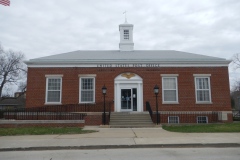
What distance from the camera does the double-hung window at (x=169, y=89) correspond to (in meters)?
23.1

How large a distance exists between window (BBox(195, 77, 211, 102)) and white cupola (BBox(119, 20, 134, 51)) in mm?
9012

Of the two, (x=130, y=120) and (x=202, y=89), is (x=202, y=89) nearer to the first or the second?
(x=202, y=89)

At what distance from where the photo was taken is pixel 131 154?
29.5ft

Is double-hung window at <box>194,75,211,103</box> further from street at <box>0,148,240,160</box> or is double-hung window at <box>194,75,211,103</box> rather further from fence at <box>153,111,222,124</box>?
street at <box>0,148,240,160</box>

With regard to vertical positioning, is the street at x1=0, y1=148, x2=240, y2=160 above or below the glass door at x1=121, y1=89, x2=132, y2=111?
below

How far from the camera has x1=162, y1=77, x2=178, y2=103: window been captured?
2306 centimetres

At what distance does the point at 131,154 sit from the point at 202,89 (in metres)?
16.1

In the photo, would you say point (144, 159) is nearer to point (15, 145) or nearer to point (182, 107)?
point (15, 145)

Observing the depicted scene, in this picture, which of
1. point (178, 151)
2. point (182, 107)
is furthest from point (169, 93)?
point (178, 151)

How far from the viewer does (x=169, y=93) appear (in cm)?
2314

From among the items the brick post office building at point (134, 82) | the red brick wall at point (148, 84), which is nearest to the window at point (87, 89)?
the brick post office building at point (134, 82)

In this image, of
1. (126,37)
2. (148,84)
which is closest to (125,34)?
(126,37)

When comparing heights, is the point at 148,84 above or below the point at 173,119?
above

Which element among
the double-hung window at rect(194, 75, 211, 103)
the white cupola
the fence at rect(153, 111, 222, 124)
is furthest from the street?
the white cupola
